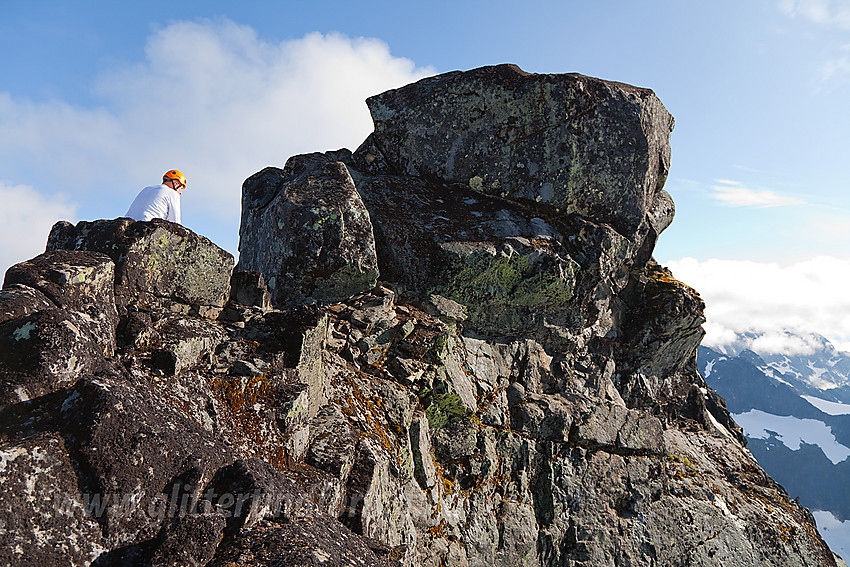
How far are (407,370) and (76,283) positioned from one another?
6577mm

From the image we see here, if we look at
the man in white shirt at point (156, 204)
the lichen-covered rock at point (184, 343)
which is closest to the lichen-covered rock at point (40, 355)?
the lichen-covered rock at point (184, 343)

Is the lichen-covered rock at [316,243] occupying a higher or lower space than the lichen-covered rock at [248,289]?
higher

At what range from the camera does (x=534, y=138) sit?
18.4m

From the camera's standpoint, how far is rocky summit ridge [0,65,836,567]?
6.00 metres

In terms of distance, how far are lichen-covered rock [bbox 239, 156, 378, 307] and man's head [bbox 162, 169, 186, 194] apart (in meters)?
2.40

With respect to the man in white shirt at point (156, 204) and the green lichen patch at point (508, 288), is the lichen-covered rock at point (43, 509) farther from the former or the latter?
the green lichen patch at point (508, 288)

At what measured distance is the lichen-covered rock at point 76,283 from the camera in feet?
23.7

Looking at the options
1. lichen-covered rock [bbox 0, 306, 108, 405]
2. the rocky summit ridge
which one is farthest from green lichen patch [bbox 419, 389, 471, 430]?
A: lichen-covered rock [bbox 0, 306, 108, 405]

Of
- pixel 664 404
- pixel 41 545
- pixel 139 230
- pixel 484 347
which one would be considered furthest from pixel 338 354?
pixel 664 404

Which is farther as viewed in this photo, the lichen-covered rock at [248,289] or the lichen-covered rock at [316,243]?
the lichen-covered rock at [316,243]

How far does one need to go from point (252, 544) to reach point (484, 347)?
1029 cm

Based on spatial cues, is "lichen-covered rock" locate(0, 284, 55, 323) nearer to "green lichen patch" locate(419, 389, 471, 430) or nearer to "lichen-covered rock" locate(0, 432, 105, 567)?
"lichen-covered rock" locate(0, 432, 105, 567)

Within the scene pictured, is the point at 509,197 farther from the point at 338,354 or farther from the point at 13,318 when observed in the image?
the point at 13,318

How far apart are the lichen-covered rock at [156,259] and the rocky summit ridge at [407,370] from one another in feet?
0.14
